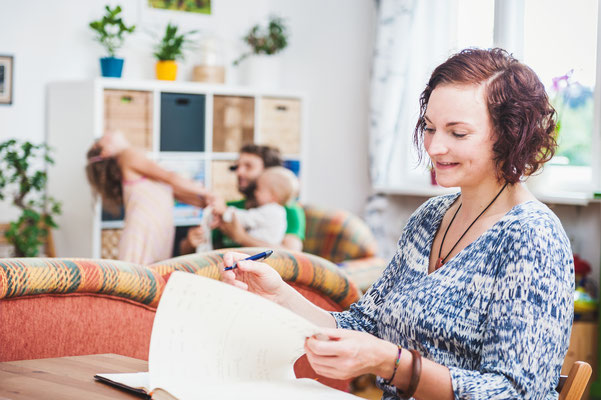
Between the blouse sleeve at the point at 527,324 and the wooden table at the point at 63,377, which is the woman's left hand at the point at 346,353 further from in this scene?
the wooden table at the point at 63,377

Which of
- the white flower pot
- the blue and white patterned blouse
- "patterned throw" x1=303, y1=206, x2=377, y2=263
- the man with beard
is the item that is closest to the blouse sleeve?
the blue and white patterned blouse

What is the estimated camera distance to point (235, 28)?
529cm

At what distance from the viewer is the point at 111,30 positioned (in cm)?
467

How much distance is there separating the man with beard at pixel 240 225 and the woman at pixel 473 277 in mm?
2253

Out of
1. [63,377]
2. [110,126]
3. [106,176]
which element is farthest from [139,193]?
[63,377]

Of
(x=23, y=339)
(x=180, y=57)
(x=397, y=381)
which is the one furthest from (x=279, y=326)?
(x=180, y=57)

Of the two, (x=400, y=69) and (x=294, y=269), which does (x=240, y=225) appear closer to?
(x=400, y=69)

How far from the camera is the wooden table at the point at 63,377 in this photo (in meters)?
1.09

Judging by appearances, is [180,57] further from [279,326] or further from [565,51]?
[279,326]

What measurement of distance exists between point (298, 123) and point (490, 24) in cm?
142

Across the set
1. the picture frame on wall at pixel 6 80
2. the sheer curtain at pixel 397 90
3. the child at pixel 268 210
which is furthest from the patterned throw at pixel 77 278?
the sheer curtain at pixel 397 90

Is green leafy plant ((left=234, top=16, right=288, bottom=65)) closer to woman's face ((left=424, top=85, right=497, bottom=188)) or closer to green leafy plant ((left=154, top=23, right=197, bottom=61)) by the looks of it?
green leafy plant ((left=154, top=23, right=197, bottom=61))

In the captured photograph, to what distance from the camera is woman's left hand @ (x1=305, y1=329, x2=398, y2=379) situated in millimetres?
1025

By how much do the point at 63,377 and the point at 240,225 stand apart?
2571mm
